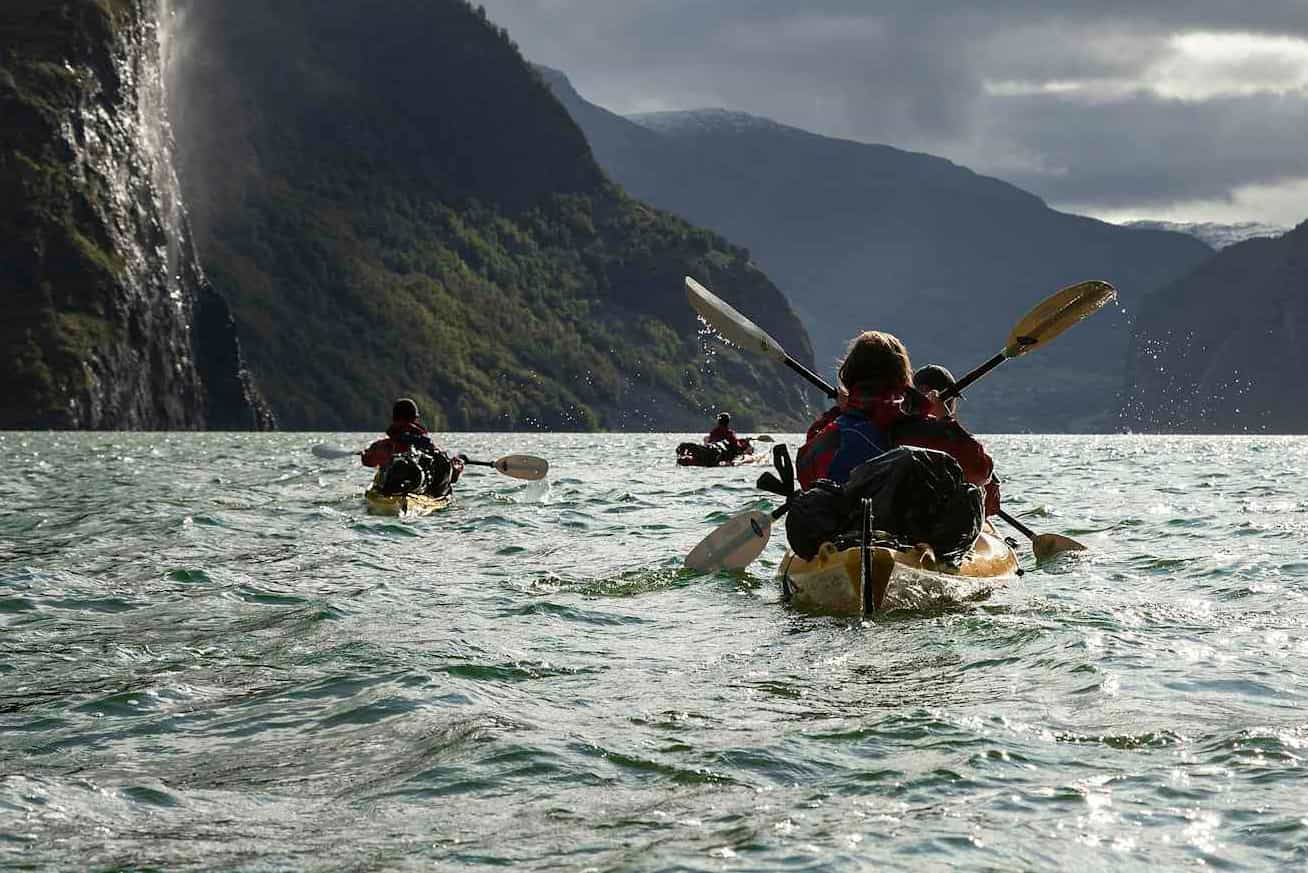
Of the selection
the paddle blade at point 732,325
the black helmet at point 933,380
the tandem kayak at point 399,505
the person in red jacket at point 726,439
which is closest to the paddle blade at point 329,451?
the tandem kayak at point 399,505

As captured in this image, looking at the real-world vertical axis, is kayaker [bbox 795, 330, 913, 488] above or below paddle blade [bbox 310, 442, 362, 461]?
above

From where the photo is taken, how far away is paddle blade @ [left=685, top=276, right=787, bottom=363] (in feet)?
49.7

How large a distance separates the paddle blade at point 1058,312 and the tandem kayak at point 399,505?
10259mm

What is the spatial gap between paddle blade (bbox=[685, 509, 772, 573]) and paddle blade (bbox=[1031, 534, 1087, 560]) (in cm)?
402

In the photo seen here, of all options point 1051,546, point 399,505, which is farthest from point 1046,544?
point 399,505

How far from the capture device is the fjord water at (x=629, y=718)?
17.9 ft

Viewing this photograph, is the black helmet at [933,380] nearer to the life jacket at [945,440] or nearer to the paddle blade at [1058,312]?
the life jacket at [945,440]

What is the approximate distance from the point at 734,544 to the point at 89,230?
90043 mm

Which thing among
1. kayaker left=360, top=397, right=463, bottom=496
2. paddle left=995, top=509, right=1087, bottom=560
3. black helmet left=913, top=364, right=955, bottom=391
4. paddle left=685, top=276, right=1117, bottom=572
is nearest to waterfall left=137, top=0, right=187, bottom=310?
kayaker left=360, top=397, right=463, bottom=496

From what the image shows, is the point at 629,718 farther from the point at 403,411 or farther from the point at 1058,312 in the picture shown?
the point at 403,411

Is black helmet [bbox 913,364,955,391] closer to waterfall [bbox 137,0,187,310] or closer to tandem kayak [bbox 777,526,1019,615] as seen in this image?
tandem kayak [bbox 777,526,1019,615]

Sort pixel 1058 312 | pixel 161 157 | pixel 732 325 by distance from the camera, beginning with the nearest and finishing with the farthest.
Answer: pixel 1058 312, pixel 732 325, pixel 161 157

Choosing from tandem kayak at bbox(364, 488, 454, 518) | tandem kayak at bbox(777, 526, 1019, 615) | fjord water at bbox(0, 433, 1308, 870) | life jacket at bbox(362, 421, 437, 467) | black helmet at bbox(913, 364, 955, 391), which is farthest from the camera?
life jacket at bbox(362, 421, 437, 467)

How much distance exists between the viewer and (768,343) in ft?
49.7
